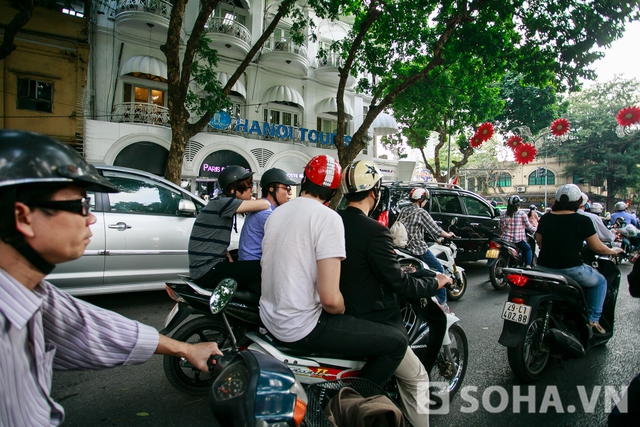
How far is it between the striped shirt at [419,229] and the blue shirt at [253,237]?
2922mm

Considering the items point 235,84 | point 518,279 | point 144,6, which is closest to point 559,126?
point 518,279

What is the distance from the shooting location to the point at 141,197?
5004 mm

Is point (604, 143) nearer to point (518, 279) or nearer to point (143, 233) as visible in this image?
point (518, 279)

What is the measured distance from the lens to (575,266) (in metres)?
3.55

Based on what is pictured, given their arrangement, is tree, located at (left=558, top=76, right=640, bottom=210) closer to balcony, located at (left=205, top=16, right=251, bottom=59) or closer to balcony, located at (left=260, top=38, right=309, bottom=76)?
balcony, located at (left=260, top=38, right=309, bottom=76)

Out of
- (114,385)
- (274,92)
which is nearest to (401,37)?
(274,92)

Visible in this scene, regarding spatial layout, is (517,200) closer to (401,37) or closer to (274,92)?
(401,37)

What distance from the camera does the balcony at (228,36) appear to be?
14.6m

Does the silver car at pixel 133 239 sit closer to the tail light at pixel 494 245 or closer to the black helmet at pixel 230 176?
the black helmet at pixel 230 176

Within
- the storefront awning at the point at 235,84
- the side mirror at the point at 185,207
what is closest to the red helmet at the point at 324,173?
the side mirror at the point at 185,207

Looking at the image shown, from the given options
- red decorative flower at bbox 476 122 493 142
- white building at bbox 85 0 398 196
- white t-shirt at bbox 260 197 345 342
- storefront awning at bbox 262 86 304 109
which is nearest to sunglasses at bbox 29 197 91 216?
white t-shirt at bbox 260 197 345 342

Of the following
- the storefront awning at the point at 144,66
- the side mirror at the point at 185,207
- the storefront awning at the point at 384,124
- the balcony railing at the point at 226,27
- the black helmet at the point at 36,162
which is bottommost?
the side mirror at the point at 185,207

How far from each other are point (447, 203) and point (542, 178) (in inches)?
1457

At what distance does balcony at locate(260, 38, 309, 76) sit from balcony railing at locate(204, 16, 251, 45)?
1307 mm
